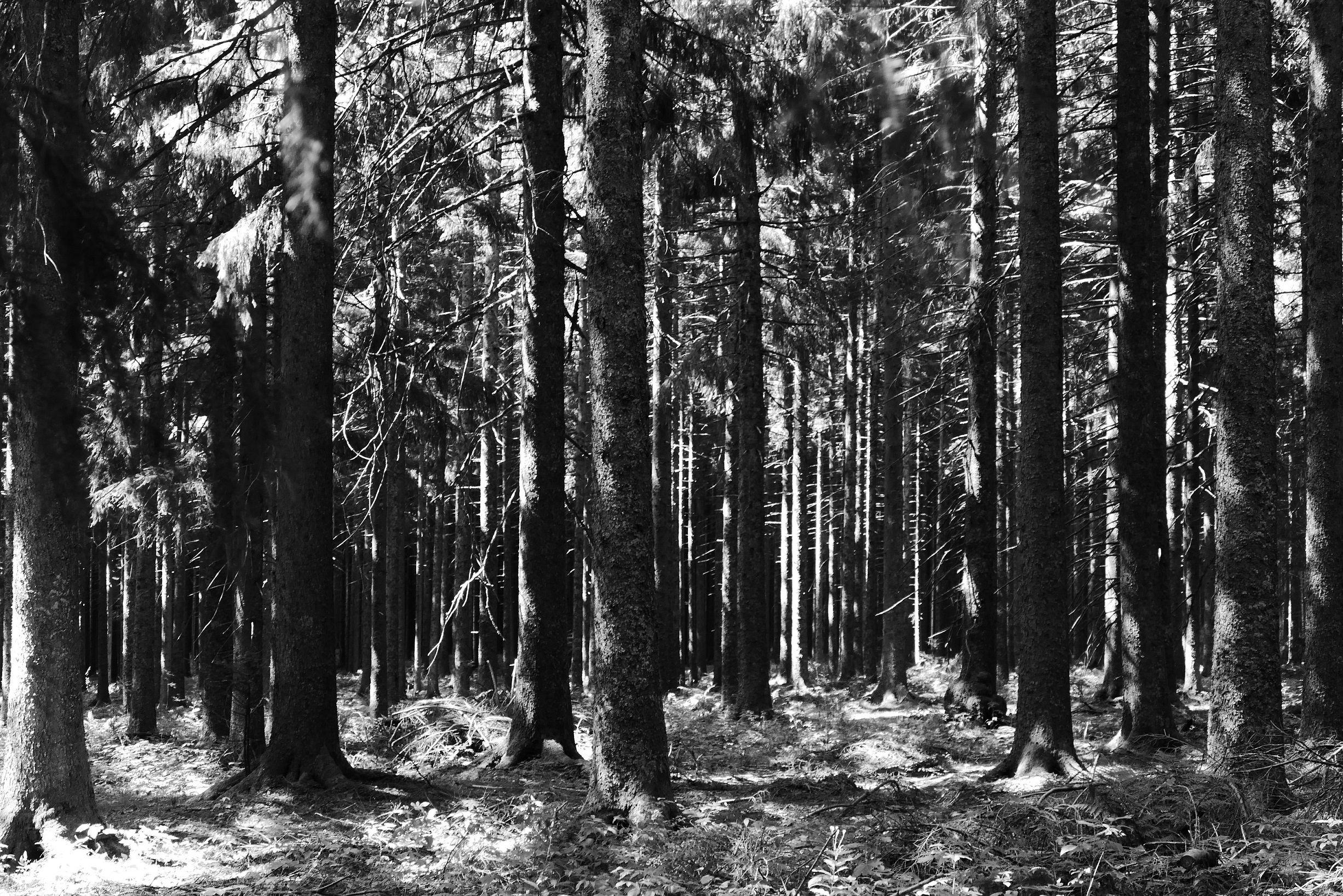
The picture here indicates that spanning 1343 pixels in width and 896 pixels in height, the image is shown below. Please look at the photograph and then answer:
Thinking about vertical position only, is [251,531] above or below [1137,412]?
below

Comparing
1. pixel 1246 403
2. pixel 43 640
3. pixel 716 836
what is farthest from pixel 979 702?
pixel 43 640

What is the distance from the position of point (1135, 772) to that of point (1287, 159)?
10034 millimetres

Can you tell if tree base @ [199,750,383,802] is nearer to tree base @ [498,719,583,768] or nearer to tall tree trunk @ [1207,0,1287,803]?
tree base @ [498,719,583,768]

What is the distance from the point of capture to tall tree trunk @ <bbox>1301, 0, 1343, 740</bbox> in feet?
35.0

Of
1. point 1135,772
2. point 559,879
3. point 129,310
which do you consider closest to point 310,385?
point 559,879

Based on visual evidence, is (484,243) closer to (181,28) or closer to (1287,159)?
(181,28)

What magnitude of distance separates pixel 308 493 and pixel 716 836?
18.4 feet

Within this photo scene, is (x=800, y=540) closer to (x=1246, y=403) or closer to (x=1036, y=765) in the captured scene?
(x=1036, y=765)

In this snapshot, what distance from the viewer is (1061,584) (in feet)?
32.6

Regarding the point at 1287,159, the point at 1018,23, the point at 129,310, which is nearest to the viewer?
the point at 129,310

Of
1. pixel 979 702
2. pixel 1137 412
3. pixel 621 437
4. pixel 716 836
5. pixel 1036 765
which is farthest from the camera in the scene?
pixel 979 702

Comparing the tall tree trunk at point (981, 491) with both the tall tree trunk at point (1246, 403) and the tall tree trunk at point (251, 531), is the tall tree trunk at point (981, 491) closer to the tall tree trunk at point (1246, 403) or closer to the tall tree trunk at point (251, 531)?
the tall tree trunk at point (1246, 403)

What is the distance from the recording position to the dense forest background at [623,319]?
602cm

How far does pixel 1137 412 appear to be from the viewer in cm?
1148
